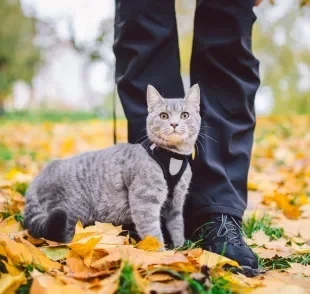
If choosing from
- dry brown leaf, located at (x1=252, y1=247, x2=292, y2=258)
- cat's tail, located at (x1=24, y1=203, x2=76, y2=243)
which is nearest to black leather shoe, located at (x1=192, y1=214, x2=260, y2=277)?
dry brown leaf, located at (x1=252, y1=247, x2=292, y2=258)

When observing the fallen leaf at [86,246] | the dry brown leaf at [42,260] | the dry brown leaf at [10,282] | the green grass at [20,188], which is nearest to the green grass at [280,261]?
the fallen leaf at [86,246]

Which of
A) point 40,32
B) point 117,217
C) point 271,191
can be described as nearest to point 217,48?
point 117,217

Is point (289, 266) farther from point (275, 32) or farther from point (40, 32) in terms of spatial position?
point (40, 32)

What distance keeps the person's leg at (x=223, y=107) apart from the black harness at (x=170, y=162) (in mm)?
104

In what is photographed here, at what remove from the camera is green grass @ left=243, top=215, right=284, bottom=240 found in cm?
208

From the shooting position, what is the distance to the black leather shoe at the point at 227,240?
1615 mm

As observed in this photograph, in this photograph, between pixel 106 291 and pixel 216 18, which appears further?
pixel 216 18

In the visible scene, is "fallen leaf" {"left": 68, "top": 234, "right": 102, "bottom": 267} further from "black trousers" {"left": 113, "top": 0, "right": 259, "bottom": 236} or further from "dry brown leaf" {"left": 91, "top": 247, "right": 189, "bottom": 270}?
"black trousers" {"left": 113, "top": 0, "right": 259, "bottom": 236}

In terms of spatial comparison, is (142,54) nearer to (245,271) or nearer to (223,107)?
(223,107)

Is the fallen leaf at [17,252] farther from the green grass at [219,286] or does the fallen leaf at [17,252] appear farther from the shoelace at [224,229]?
the shoelace at [224,229]

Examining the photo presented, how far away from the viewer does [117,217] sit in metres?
1.98

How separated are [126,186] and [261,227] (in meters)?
0.66

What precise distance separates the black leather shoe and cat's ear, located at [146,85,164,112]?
1.64ft

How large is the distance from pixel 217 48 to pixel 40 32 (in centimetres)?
1911
